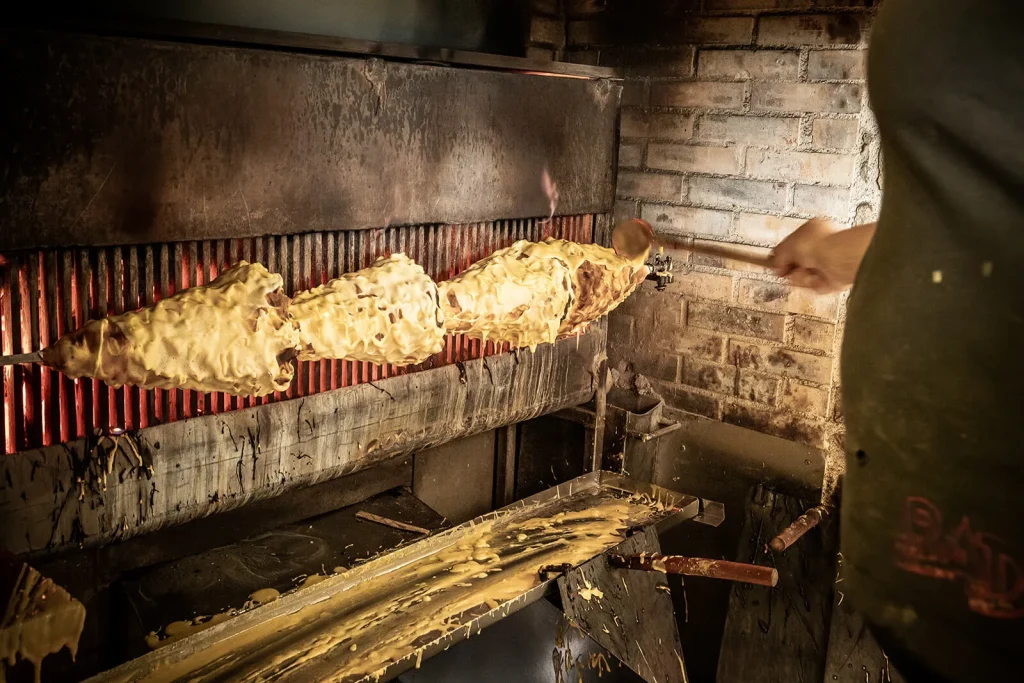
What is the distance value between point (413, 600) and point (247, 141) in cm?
136

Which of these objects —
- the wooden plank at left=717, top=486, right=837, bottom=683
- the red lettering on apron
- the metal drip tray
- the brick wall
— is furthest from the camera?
the wooden plank at left=717, top=486, right=837, bottom=683

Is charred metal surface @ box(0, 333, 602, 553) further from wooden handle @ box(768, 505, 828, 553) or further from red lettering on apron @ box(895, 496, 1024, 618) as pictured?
red lettering on apron @ box(895, 496, 1024, 618)

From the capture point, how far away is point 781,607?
3.51 m

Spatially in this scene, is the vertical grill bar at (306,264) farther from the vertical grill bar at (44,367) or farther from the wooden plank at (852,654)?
the wooden plank at (852,654)

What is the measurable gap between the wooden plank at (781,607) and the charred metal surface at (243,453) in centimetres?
120

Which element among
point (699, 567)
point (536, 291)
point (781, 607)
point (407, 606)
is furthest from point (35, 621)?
point (781, 607)

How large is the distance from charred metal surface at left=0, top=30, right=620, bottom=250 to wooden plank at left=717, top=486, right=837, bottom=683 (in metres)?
1.69

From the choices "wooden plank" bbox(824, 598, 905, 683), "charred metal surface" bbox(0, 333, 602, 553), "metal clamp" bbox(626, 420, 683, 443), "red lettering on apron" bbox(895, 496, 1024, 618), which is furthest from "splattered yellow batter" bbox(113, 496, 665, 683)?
"red lettering on apron" bbox(895, 496, 1024, 618)

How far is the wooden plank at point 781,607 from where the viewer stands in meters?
3.43

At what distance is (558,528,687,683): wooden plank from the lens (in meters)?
2.71

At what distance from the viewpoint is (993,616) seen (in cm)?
107

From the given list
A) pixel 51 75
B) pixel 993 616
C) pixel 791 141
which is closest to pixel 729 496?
pixel 791 141

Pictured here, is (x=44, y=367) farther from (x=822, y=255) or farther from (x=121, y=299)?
(x=822, y=255)

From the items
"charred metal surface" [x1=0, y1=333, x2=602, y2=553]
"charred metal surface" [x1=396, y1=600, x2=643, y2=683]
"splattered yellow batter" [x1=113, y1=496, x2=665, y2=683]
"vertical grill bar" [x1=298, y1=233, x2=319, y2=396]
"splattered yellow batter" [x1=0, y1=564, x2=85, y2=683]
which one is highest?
"vertical grill bar" [x1=298, y1=233, x2=319, y2=396]
